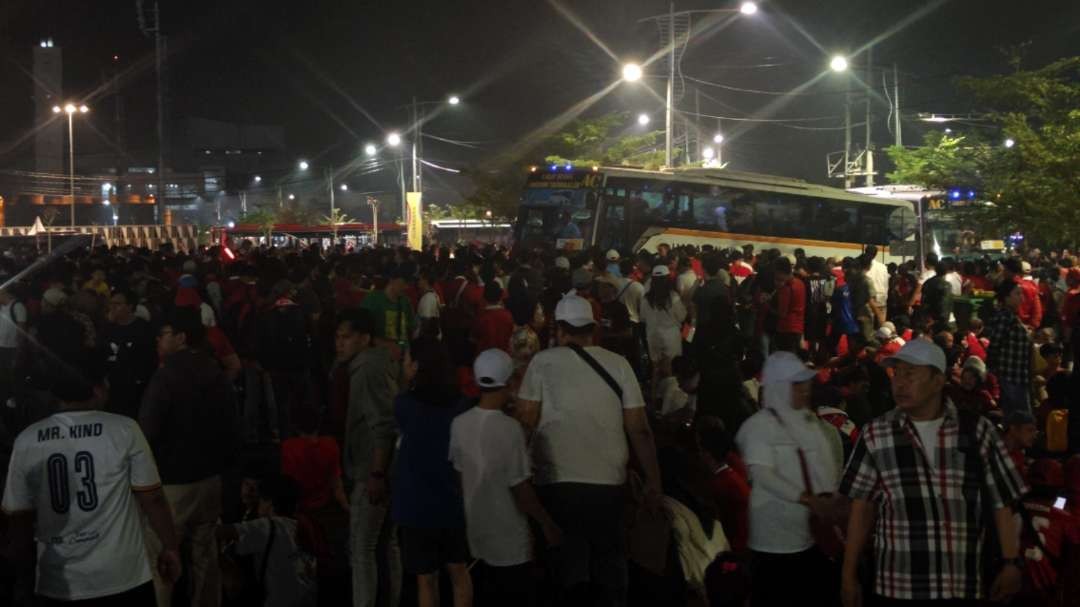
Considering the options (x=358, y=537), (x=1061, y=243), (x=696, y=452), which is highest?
(x=1061, y=243)

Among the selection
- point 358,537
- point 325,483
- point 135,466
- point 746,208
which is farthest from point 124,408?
point 746,208

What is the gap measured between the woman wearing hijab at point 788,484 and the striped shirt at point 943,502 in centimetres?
81

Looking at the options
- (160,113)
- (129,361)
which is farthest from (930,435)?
(160,113)

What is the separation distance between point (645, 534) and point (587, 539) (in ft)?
1.84

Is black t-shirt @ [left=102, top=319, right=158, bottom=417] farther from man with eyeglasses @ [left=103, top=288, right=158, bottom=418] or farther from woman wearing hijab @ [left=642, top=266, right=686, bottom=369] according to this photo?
woman wearing hijab @ [left=642, top=266, right=686, bottom=369]

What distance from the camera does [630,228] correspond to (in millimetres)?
27391

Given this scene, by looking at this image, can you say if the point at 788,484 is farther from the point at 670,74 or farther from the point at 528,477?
the point at 670,74

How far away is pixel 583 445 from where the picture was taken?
565 centimetres

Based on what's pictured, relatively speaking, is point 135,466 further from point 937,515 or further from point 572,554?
point 937,515

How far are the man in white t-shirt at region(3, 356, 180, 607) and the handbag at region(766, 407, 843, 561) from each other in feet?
9.35

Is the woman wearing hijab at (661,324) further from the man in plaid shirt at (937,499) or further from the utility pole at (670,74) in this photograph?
the utility pole at (670,74)

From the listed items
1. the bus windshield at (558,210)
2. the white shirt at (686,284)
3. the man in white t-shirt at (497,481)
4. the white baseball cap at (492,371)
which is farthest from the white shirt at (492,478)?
the bus windshield at (558,210)

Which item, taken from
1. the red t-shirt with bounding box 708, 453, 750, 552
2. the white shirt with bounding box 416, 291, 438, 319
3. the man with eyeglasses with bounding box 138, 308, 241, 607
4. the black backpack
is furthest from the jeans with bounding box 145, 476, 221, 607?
the white shirt with bounding box 416, 291, 438, 319

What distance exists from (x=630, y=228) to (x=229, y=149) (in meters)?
A: 69.1
